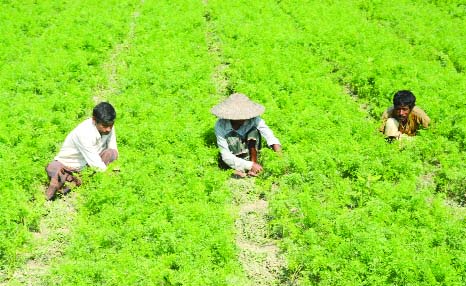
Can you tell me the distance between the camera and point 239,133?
9867 millimetres

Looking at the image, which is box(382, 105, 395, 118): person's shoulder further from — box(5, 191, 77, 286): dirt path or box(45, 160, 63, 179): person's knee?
box(45, 160, 63, 179): person's knee

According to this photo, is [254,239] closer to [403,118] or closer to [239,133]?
[239,133]

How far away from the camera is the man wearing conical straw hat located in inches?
377

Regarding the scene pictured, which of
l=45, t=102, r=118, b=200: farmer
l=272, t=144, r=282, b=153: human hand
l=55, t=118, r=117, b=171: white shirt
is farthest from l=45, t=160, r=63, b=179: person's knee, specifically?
l=272, t=144, r=282, b=153: human hand

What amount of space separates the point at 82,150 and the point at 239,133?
9.15 feet

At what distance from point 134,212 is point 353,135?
4.75 metres

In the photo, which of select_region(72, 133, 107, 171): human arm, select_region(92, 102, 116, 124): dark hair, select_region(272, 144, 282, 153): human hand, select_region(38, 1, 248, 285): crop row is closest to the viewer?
select_region(38, 1, 248, 285): crop row

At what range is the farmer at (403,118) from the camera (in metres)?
10.2

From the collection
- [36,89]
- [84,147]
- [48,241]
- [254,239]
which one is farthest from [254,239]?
[36,89]

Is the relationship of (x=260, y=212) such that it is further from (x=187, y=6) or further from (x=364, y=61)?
(x=187, y=6)

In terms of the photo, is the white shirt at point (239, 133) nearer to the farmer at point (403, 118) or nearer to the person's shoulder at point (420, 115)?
the farmer at point (403, 118)

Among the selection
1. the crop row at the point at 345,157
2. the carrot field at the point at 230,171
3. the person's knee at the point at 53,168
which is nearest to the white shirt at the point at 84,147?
the person's knee at the point at 53,168

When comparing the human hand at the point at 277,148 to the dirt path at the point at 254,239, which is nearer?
the dirt path at the point at 254,239

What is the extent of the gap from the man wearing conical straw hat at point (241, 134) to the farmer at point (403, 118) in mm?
2282
